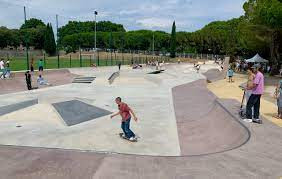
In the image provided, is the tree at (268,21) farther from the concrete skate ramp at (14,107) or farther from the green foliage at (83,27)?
the green foliage at (83,27)

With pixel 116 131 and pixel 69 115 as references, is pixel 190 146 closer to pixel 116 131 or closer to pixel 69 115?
pixel 116 131

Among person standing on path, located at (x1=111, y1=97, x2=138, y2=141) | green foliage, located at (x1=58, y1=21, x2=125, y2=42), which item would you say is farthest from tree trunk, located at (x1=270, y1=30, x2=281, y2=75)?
green foliage, located at (x1=58, y1=21, x2=125, y2=42)

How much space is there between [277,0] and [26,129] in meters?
23.1

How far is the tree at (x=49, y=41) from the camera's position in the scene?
7744 cm

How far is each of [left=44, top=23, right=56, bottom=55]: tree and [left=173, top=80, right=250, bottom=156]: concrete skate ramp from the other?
68.1m

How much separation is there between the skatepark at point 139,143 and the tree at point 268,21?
480 inches

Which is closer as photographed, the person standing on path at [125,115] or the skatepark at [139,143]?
the skatepark at [139,143]

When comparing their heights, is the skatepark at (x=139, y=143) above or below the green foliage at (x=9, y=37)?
below

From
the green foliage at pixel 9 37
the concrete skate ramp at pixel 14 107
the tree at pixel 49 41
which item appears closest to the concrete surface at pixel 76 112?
the concrete skate ramp at pixel 14 107

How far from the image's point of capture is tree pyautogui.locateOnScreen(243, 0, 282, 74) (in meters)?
24.5

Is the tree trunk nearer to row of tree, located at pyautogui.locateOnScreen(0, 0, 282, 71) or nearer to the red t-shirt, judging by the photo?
row of tree, located at pyautogui.locateOnScreen(0, 0, 282, 71)

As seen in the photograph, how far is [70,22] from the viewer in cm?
16100

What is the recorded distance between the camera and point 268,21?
992 inches

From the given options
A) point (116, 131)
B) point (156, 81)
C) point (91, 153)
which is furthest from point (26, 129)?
point (156, 81)
